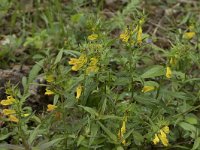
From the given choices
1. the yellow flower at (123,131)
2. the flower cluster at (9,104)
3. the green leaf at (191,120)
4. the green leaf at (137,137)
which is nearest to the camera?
the flower cluster at (9,104)

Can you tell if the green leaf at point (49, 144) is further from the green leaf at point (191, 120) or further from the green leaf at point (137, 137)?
the green leaf at point (191, 120)

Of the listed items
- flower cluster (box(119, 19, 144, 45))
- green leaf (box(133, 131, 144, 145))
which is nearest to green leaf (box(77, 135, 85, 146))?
green leaf (box(133, 131, 144, 145))

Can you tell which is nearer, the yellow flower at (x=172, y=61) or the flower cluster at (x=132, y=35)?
the flower cluster at (x=132, y=35)

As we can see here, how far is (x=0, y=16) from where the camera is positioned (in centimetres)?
361

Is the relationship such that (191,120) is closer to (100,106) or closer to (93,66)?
(100,106)

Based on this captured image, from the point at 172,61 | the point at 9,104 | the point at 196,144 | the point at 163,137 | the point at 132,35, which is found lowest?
the point at 196,144

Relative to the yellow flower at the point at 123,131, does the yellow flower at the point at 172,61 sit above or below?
above

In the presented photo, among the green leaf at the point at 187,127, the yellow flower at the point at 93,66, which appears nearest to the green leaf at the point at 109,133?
the yellow flower at the point at 93,66

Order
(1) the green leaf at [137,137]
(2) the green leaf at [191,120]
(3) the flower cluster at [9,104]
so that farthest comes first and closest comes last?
(2) the green leaf at [191,120], (1) the green leaf at [137,137], (3) the flower cluster at [9,104]

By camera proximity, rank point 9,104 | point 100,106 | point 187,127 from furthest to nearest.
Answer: point 187,127, point 100,106, point 9,104

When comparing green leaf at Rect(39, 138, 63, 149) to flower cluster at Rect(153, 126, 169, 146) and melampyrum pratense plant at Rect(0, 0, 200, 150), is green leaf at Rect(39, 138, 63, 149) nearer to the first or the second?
melampyrum pratense plant at Rect(0, 0, 200, 150)

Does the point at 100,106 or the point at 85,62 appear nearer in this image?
the point at 85,62

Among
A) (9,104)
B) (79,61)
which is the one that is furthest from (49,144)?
(79,61)

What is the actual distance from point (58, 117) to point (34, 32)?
1559mm
